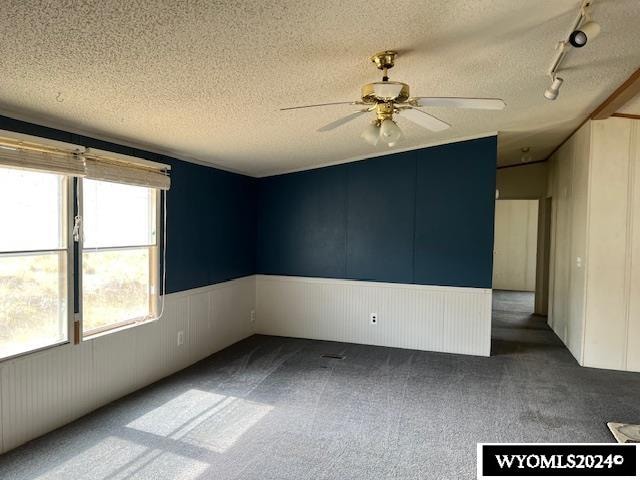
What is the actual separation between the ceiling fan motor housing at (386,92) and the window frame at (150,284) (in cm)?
230

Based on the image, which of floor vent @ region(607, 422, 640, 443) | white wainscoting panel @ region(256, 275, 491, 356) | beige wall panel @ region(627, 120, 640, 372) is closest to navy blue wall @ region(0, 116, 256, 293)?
white wainscoting panel @ region(256, 275, 491, 356)

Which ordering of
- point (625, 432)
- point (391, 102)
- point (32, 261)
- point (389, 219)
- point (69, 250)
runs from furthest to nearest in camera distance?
1. point (389, 219)
2. point (69, 250)
3. point (625, 432)
4. point (32, 261)
5. point (391, 102)

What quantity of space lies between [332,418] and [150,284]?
2.13 m

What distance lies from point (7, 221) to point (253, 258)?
346cm

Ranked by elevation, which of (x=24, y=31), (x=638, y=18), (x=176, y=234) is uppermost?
(x=638, y=18)

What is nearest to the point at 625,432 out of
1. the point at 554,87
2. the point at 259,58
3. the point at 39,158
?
the point at 554,87

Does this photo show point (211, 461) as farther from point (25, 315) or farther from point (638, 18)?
point (638, 18)

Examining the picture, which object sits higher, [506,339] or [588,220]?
[588,220]

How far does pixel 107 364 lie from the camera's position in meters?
3.56

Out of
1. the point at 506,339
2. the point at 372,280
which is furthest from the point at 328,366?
the point at 506,339

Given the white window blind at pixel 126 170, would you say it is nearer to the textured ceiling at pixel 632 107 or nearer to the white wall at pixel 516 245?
the textured ceiling at pixel 632 107

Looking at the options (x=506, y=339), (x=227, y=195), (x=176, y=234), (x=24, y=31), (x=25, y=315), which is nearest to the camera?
(x=24, y=31)

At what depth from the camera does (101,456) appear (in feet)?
8.96

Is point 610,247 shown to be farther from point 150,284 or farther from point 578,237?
point 150,284
